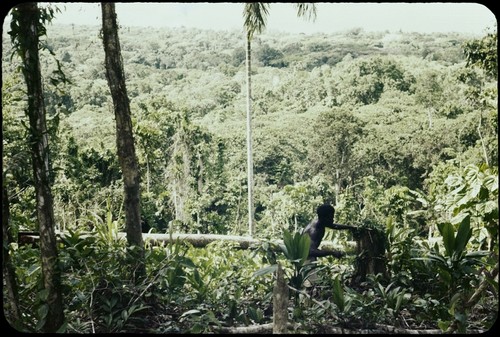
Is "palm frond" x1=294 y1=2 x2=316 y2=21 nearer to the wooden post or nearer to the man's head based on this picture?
Answer: the man's head

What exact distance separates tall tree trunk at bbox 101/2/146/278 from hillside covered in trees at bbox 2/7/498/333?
13 cm

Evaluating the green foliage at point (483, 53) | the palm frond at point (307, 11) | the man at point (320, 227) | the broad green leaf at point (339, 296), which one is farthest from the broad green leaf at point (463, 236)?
the palm frond at point (307, 11)

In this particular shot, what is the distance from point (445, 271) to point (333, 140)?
1723 cm

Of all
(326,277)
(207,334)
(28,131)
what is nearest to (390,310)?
(326,277)

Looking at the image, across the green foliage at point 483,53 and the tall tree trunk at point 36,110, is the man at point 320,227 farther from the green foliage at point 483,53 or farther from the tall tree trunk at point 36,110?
the green foliage at point 483,53

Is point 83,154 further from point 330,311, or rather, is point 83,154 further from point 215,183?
point 330,311

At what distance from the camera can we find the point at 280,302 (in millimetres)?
2477

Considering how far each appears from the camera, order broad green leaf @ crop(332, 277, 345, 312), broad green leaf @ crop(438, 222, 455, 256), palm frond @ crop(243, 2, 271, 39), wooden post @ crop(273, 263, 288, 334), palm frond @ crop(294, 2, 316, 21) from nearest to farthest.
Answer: wooden post @ crop(273, 263, 288, 334), broad green leaf @ crop(332, 277, 345, 312), broad green leaf @ crop(438, 222, 455, 256), palm frond @ crop(294, 2, 316, 21), palm frond @ crop(243, 2, 271, 39)

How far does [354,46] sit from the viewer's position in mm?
33812

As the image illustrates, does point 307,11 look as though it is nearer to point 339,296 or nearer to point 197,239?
point 197,239

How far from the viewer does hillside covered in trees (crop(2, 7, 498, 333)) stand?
305 cm

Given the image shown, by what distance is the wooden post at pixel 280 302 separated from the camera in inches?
96.4

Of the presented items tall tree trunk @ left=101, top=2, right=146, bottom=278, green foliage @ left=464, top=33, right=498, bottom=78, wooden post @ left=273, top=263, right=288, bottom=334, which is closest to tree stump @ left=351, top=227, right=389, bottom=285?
wooden post @ left=273, top=263, right=288, bottom=334

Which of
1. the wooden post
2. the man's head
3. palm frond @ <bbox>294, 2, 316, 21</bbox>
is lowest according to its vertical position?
the man's head
